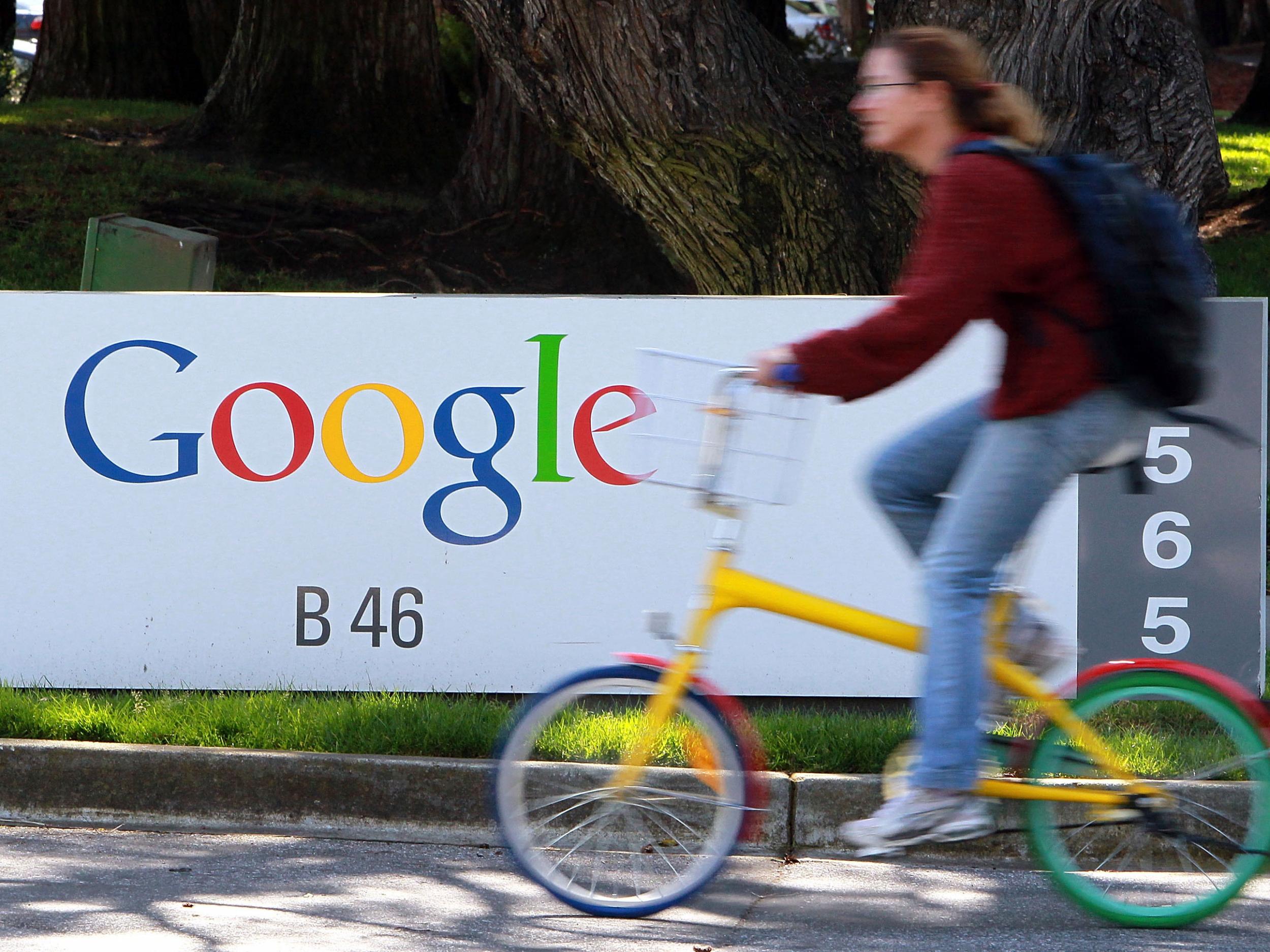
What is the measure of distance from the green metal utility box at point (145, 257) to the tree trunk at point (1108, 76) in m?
3.77

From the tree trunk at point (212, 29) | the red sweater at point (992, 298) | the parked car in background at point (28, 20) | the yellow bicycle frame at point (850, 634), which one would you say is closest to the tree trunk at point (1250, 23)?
the tree trunk at point (212, 29)

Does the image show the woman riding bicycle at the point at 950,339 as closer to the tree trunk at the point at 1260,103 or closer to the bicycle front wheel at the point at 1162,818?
the bicycle front wheel at the point at 1162,818

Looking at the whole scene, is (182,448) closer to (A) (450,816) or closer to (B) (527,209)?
(A) (450,816)

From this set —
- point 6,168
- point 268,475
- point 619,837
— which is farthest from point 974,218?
point 6,168

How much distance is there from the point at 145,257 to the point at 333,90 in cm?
694

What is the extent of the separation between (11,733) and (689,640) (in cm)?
258

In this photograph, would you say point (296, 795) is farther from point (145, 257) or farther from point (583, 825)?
point (145, 257)

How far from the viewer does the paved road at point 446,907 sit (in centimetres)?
358

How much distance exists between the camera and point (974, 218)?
3.07 meters

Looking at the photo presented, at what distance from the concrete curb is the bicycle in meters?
0.95

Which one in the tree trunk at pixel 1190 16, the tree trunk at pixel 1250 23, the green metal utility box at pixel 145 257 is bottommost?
the green metal utility box at pixel 145 257

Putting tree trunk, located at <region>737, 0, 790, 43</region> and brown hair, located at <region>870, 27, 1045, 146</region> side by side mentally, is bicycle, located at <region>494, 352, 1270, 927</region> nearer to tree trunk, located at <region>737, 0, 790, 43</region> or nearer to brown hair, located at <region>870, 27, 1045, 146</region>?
brown hair, located at <region>870, 27, 1045, 146</region>

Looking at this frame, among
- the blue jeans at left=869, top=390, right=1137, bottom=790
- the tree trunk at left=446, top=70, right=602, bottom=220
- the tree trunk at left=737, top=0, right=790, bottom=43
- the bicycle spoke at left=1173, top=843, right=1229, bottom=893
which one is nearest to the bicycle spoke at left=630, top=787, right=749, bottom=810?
the blue jeans at left=869, top=390, right=1137, bottom=790

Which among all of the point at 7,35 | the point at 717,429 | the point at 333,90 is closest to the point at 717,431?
the point at 717,429
